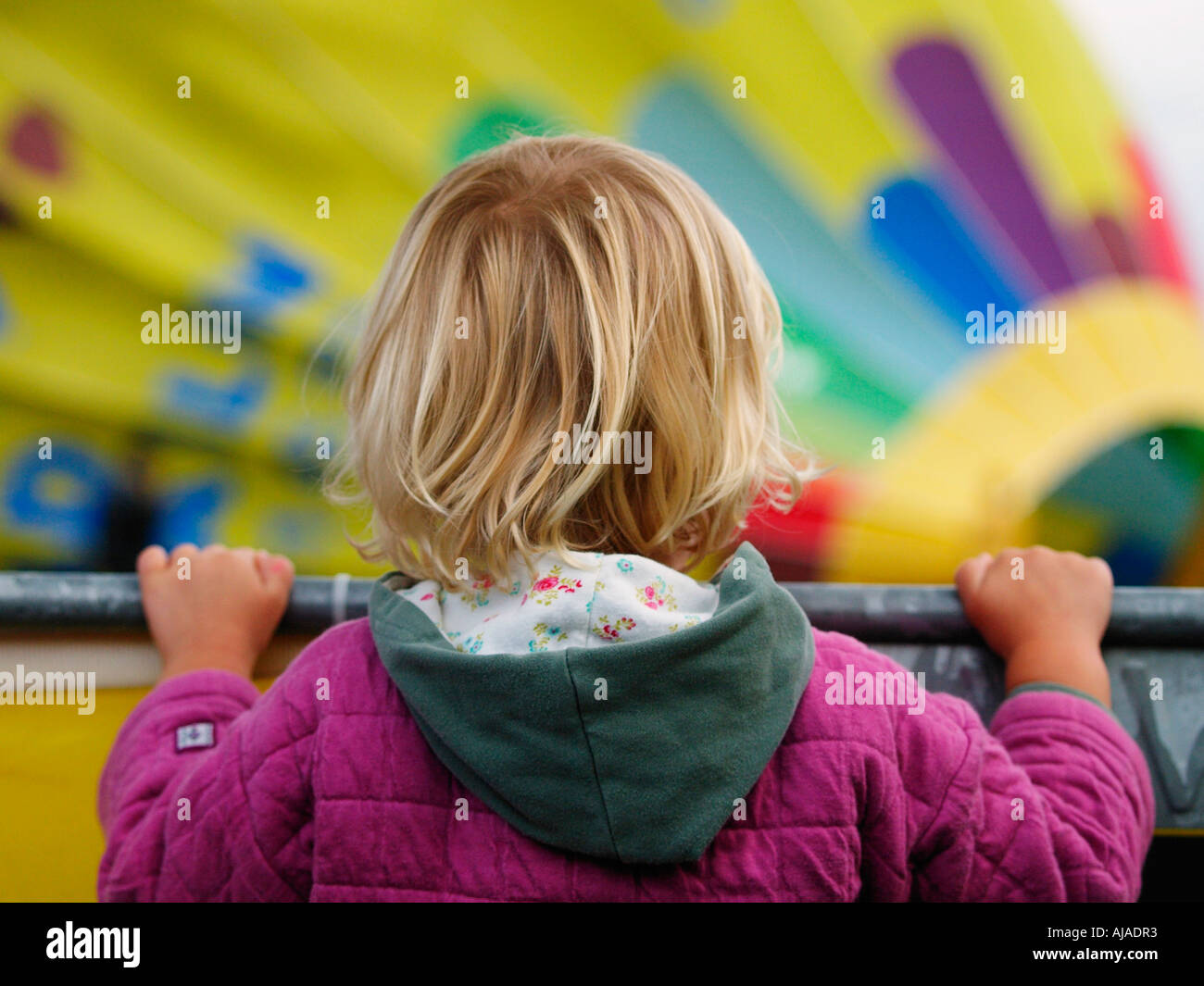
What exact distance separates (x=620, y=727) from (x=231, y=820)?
30cm

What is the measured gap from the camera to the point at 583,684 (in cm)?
66

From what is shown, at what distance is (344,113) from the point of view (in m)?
1.12

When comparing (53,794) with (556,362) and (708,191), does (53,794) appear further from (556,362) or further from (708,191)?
(708,191)

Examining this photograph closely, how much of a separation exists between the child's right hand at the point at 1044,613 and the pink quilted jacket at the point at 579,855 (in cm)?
11

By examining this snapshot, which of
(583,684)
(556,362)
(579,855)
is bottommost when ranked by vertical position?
(579,855)

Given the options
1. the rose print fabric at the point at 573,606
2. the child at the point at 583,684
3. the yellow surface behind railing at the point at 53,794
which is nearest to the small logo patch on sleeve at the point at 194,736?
the child at the point at 583,684

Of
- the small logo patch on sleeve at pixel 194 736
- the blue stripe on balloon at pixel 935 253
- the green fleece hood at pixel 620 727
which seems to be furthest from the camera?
the blue stripe on balloon at pixel 935 253

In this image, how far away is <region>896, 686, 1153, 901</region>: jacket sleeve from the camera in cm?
74

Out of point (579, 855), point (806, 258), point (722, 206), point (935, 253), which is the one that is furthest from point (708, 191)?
point (579, 855)

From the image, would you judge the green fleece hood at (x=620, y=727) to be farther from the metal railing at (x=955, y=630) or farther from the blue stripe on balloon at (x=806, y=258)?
the blue stripe on balloon at (x=806, y=258)

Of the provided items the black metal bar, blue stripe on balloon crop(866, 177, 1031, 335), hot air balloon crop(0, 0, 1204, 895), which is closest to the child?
the black metal bar

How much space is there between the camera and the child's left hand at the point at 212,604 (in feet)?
3.07
